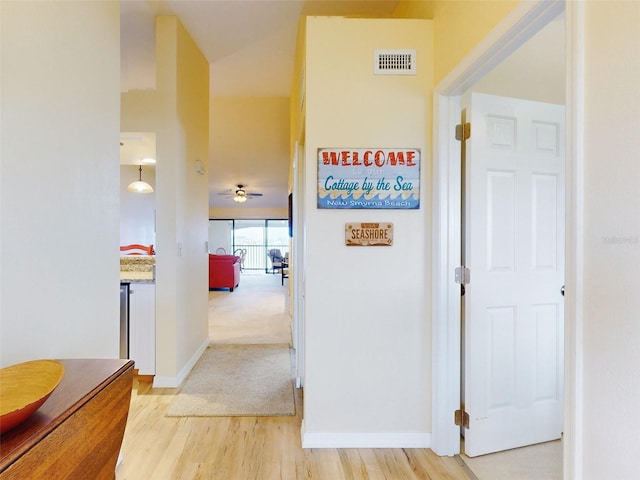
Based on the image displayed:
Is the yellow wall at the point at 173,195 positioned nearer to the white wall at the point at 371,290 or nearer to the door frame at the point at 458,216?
the white wall at the point at 371,290

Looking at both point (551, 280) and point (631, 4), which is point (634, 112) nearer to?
point (631, 4)

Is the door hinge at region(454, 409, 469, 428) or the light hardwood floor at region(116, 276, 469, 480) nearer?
the light hardwood floor at region(116, 276, 469, 480)

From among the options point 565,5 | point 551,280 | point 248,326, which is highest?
point 565,5

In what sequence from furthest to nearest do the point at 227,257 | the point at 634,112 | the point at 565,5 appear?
the point at 227,257 < the point at 565,5 < the point at 634,112

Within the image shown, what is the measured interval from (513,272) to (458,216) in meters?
0.46

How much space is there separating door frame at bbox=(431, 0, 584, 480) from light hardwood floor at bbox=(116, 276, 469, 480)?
260mm

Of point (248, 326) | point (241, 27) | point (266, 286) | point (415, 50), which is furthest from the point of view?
point (266, 286)

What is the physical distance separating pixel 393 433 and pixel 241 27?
3.43 m

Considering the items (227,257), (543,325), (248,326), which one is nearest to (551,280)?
(543,325)

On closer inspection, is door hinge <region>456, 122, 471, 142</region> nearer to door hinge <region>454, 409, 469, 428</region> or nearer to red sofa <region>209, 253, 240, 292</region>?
door hinge <region>454, 409, 469, 428</region>

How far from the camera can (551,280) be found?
2.02m

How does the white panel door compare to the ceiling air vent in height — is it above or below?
below

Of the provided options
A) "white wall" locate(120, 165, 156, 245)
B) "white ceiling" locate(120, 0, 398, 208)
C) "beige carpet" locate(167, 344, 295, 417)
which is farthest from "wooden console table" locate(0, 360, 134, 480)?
"white wall" locate(120, 165, 156, 245)

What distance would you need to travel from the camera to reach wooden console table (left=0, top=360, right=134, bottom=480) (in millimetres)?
734
